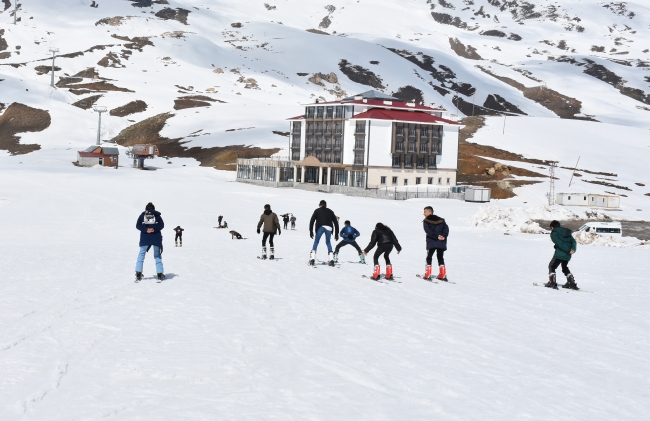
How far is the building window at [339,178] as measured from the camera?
326 ft

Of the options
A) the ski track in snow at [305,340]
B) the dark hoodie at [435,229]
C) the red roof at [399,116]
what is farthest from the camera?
the red roof at [399,116]

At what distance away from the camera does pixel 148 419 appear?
927 cm

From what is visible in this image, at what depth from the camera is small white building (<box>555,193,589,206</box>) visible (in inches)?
3450

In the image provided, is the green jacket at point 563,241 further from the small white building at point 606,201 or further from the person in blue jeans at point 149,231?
the small white building at point 606,201

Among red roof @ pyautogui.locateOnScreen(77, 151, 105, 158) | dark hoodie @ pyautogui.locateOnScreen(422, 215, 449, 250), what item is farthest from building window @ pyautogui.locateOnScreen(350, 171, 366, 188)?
dark hoodie @ pyautogui.locateOnScreen(422, 215, 449, 250)

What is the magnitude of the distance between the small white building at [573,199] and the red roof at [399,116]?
78.0ft

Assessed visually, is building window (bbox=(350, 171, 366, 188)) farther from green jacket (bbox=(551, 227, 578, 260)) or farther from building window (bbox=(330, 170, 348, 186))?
green jacket (bbox=(551, 227, 578, 260))

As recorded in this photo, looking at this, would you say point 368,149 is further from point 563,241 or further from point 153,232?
point 153,232

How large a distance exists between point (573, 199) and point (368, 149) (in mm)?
28076

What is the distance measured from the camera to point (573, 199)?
289 ft

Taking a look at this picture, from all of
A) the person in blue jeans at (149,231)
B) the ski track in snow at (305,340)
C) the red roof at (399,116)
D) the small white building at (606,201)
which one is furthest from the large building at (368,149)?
the person in blue jeans at (149,231)

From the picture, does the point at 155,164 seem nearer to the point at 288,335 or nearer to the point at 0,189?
the point at 0,189

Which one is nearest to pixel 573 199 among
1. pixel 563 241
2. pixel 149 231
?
pixel 563 241

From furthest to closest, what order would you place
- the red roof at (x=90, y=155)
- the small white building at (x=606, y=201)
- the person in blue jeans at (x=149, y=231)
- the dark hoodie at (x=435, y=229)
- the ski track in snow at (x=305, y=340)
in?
the red roof at (x=90, y=155) → the small white building at (x=606, y=201) → the dark hoodie at (x=435, y=229) → the person in blue jeans at (x=149, y=231) → the ski track in snow at (x=305, y=340)
